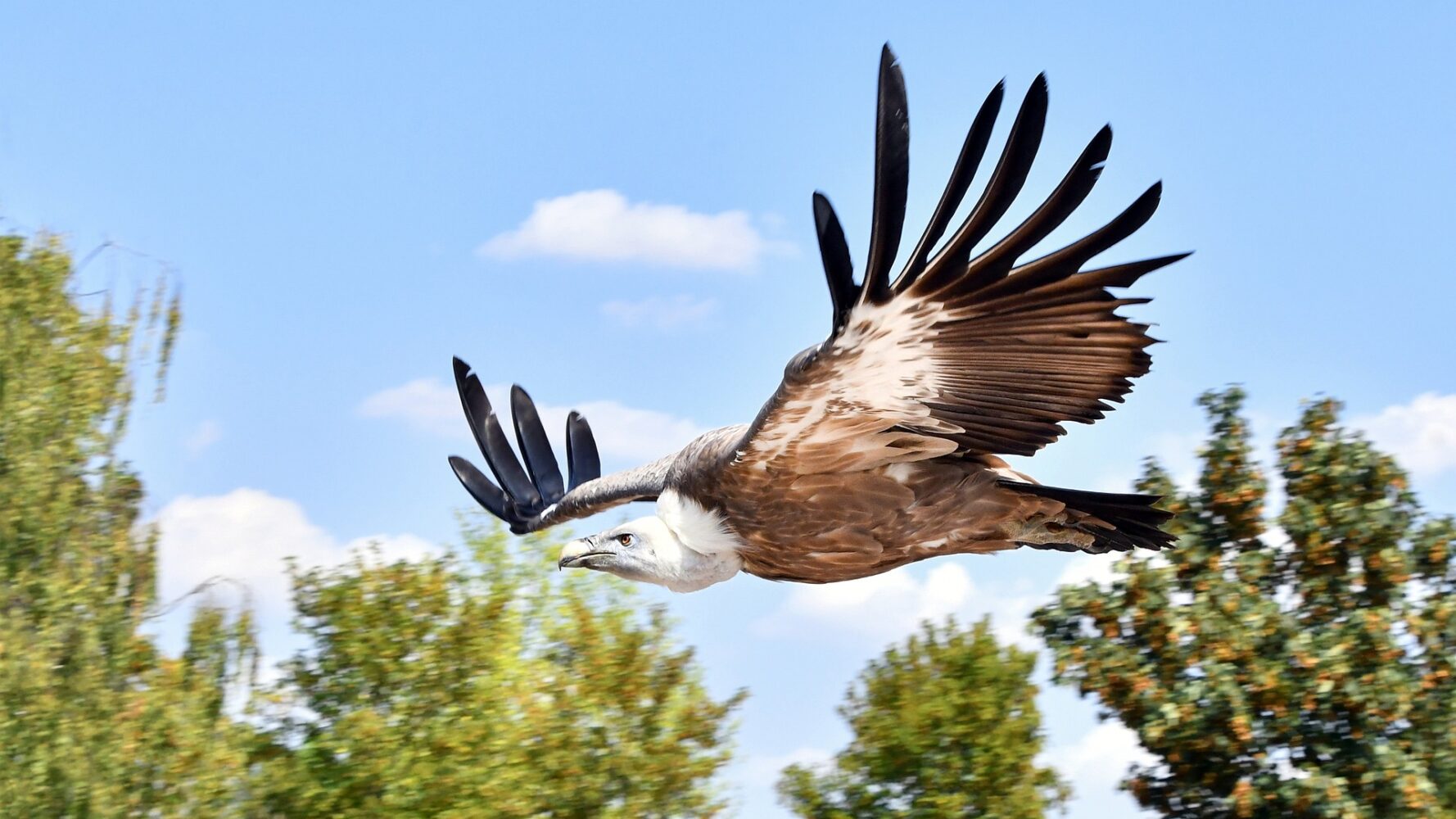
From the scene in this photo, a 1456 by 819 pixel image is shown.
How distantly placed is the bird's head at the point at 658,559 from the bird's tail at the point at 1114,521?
1.13 metres

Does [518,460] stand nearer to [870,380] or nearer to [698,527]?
[698,527]

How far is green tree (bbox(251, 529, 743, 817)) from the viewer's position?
51.4 feet

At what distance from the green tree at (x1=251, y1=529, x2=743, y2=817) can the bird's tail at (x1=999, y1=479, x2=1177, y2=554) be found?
34.2 feet

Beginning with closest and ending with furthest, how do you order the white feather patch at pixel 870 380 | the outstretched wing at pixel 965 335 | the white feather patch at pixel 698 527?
the outstretched wing at pixel 965 335, the white feather patch at pixel 870 380, the white feather patch at pixel 698 527

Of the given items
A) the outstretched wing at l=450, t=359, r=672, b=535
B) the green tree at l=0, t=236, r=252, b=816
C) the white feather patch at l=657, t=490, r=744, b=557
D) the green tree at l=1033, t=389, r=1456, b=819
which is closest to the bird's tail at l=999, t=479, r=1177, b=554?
the white feather patch at l=657, t=490, r=744, b=557

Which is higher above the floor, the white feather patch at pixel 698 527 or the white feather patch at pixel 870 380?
the white feather patch at pixel 870 380

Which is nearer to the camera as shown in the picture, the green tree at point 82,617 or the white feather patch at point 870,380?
the white feather patch at point 870,380

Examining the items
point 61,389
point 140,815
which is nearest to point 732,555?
point 140,815

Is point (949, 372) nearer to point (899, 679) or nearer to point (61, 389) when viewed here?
point (899, 679)

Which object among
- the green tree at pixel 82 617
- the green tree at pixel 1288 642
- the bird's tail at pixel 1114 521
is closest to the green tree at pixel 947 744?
the green tree at pixel 1288 642

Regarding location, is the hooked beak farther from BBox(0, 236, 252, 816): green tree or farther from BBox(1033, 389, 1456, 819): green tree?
BBox(0, 236, 252, 816): green tree

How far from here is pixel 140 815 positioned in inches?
589

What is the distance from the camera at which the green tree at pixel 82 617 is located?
14.5m

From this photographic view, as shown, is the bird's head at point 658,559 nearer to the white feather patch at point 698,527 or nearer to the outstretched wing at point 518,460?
the white feather patch at point 698,527
